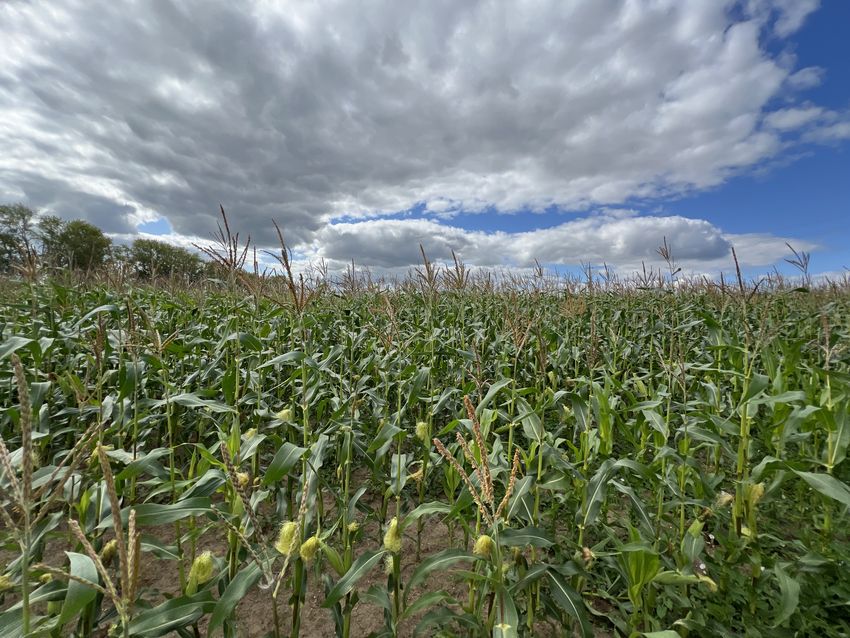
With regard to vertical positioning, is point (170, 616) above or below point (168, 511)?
below

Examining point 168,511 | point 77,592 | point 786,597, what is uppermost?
point 168,511

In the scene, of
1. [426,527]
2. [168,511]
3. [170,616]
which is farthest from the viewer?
[426,527]

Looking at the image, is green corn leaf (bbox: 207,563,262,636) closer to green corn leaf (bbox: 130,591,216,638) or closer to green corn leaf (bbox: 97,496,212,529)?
green corn leaf (bbox: 130,591,216,638)

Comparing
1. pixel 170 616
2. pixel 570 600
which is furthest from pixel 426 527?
pixel 170 616

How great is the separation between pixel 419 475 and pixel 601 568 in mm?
1366

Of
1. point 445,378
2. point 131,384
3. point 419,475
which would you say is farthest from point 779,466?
point 131,384

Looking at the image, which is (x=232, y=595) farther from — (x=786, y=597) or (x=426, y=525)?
(x=786, y=597)

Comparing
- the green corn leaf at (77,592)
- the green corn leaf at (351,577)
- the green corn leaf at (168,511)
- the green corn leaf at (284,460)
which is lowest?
the green corn leaf at (351,577)

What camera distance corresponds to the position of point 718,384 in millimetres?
3531

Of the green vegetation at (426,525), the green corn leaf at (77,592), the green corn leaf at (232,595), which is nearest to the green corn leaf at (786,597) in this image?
the green vegetation at (426,525)

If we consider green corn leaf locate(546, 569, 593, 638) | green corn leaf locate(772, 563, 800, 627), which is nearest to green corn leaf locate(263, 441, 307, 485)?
green corn leaf locate(546, 569, 593, 638)

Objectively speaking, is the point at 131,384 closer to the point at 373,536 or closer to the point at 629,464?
the point at 373,536

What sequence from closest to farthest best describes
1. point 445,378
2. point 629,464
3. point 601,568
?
point 629,464 < point 601,568 < point 445,378

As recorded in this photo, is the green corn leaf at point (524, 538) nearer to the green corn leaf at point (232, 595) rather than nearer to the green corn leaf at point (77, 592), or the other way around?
the green corn leaf at point (232, 595)
